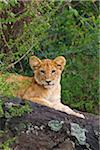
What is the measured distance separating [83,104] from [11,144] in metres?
5.09

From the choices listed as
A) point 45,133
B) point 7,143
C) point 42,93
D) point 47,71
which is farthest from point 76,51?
point 7,143

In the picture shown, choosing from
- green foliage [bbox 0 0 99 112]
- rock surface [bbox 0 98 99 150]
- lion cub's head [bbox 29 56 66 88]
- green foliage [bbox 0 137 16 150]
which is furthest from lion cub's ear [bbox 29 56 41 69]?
green foliage [bbox 0 137 16 150]

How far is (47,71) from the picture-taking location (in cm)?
646

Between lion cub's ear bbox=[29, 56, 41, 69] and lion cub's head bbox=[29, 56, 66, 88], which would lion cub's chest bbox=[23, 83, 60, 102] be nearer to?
lion cub's head bbox=[29, 56, 66, 88]

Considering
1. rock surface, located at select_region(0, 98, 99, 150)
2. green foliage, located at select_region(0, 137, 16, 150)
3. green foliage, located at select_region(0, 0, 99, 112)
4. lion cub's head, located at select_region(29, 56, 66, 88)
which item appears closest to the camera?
green foliage, located at select_region(0, 137, 16, 150)

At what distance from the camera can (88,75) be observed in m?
9.59

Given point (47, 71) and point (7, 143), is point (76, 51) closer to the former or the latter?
point (47, 71)

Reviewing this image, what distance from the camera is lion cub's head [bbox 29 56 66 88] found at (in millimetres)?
6465

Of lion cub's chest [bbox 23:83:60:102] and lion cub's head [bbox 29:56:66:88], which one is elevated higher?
lion cub's head [bbox 29:56:66:88]

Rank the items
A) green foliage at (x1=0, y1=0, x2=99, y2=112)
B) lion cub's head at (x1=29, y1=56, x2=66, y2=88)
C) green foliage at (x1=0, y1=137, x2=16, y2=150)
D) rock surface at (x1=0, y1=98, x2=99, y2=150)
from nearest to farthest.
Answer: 1. green foliage at (x1=0, y1=137, x2=16, y2=150)
2. rock surface at (x1=0, y1=98, x2=99, y2=150)
3. lion cub's head at (x1=29, y1=56, x2=66, y2=88)
4. green foliage at (x1=0, y1=0, x2=99, y2=112)

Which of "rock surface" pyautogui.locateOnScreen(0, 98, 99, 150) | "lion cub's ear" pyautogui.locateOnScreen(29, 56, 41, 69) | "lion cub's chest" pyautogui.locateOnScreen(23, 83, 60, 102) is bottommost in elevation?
"lion cub's chest" pyautogui.locateOnScreen(23, 83, 60, 102)

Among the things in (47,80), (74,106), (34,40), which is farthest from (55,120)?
(74,106)

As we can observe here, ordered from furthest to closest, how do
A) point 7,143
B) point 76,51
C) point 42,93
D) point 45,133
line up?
point 76,51 → point 42,93 → point 45,133 → point 7,143

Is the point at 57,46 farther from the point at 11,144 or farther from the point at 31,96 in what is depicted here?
the point at 11,144
